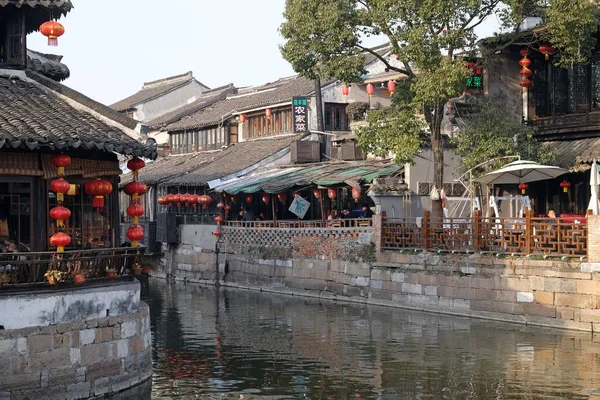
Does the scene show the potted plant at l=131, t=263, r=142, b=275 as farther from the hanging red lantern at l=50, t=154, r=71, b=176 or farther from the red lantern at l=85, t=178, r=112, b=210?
the hanging red lantern at l=50, t=154, r=71, b=176

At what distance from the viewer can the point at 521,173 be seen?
2497 cm

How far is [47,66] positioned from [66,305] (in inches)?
294

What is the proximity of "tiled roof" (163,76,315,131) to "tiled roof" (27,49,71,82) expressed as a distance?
1976cm

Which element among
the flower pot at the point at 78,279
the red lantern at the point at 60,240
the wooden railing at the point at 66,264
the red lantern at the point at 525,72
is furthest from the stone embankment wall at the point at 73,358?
the red lantern at the point at 525,72

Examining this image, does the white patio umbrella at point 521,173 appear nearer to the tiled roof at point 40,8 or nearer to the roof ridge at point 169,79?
the tiled roof at point 40,8

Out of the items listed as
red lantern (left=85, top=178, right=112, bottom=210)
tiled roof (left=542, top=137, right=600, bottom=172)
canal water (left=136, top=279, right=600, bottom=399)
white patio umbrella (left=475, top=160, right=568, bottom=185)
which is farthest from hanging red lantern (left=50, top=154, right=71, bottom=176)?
tiled roof (left=542, top=137, right=600, bottom=172)

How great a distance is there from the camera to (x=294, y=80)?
4391cm

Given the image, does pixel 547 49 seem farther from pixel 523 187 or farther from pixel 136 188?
pixel 136 188

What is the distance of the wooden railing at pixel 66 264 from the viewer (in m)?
Answer: 13.5

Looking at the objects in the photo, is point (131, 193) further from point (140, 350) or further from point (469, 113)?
point (469, 113)

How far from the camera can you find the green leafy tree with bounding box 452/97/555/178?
26406 mm

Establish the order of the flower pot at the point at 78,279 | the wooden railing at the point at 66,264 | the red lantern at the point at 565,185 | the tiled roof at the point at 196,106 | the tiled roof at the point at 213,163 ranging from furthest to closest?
the tiled roof at the point at 196,106 < the tiled roof at the point at 213,163 < the red lantern at the point at 565,185 < the flower pot at the point at 78,279 < the wooden railing at the point at 66,264

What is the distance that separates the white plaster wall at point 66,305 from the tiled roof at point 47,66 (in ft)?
21.2

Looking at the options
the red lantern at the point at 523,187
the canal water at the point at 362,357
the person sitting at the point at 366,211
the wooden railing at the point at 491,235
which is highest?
the red lantern at the point at 523,187
